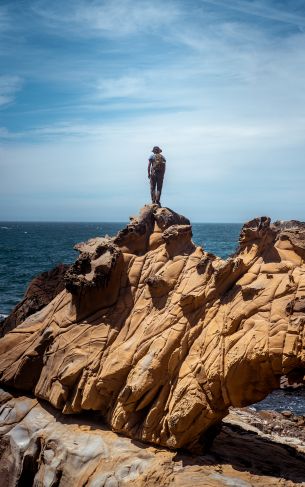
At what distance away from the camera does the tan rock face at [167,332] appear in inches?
377

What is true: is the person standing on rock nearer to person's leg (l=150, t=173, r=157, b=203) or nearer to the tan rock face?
person's leg (l=150, t=173, r=157, b=203)

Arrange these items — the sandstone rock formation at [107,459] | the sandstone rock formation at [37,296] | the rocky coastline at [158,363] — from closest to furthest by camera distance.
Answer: the sandstone rock formation at [107,459]
the rocky coastline at [158,363]
the sandstone rock formation at [37,296]

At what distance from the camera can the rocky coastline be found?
9.49 metres

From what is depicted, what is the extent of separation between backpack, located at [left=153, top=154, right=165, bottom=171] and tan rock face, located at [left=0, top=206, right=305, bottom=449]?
1.74m

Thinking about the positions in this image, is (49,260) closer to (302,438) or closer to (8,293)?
(8,293)

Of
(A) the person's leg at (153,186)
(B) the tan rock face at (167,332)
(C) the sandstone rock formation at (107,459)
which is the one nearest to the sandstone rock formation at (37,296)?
(B) the tan rock face at (167,332)

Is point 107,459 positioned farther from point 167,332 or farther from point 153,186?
point 153,186

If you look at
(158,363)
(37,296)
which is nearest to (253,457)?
(158,363)

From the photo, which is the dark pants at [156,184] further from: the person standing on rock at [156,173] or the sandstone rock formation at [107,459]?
the sandstone rock formation at [107,459]

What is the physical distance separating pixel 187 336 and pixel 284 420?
770 cm

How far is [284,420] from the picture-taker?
16188 mm

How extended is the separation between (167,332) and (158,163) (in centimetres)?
537

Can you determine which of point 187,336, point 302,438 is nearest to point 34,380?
point 187,336

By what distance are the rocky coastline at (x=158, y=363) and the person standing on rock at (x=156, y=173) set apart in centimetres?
133
